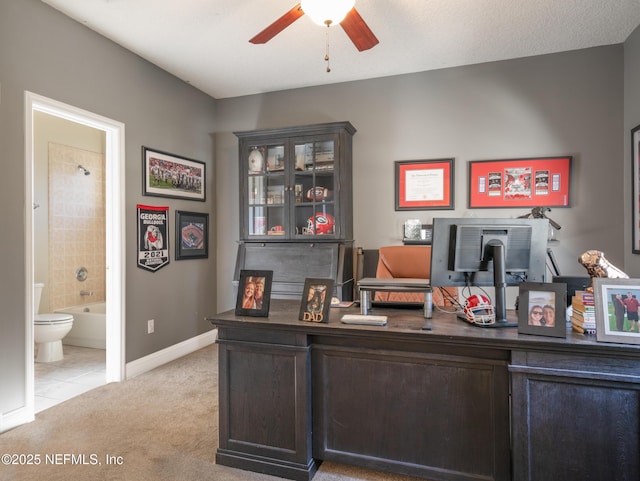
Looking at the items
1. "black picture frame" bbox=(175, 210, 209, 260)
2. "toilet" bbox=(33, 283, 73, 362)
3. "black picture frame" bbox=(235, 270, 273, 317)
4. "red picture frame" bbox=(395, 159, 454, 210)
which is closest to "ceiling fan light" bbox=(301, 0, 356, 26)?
"black picture frame" bbox=(235, 270, 273, 317)

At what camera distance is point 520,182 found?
11.3 feet

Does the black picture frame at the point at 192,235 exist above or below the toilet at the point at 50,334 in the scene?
above

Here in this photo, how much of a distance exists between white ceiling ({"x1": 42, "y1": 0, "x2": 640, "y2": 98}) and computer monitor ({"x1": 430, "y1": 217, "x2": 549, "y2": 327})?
5.52 feet

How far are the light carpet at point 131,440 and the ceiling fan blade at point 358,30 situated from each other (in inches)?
93.8

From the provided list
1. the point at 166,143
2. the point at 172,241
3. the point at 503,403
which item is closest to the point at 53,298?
the point at 172,241

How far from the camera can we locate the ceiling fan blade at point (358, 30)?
80.7 inches

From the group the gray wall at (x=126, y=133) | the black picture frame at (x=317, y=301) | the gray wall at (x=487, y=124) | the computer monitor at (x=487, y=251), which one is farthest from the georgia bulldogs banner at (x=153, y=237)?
the computer monitor at (x=487, y=251)

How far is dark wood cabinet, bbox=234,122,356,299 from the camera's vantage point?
3.59 m

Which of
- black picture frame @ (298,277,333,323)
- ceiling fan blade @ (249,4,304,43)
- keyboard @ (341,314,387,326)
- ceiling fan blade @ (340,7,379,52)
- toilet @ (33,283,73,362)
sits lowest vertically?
toilet @ (33,283,73,362)

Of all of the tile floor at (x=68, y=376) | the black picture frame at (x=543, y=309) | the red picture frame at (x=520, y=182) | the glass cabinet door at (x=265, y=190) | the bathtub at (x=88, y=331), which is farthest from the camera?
the bathtub at (x=88, y=331)

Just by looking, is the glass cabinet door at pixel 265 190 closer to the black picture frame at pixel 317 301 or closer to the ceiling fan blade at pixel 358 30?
the ceiling fan blade at pixel 358 30

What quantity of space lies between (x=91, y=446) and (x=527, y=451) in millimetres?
2268

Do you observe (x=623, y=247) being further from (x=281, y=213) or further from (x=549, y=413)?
(x=281, y=213)

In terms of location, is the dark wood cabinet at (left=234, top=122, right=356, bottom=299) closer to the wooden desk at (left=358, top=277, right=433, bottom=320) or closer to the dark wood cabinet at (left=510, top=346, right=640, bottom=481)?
the wooden desk at (left=358, top=277, right=433, bottom=320)
